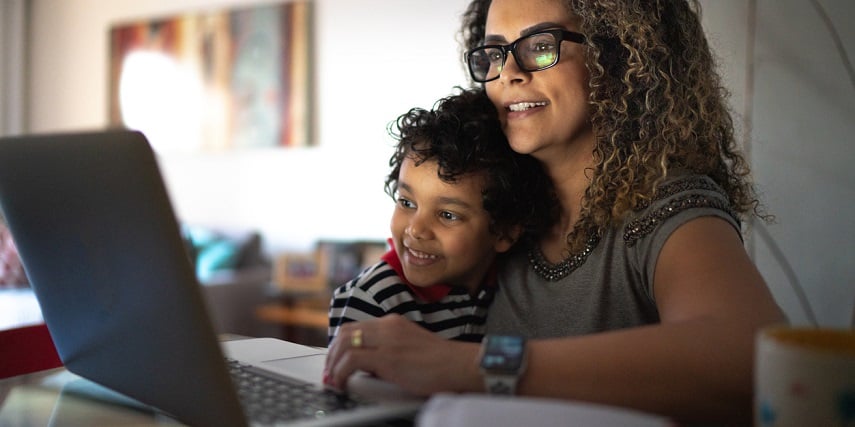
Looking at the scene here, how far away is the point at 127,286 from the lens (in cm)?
79

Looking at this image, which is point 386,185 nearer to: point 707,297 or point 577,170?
point 577,170

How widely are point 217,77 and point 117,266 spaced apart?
4.99 metres

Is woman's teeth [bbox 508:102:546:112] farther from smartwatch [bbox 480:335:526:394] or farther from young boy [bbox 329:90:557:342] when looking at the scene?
smartwatch [bbox 480:335:526:394]

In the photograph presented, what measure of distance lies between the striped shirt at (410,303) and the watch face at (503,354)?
0.51 meters

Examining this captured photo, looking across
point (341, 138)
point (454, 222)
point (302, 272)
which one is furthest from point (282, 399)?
point (341, 138)

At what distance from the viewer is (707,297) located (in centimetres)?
90

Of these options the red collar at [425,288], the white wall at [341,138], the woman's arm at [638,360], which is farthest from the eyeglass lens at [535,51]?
the white wall at [341,138]

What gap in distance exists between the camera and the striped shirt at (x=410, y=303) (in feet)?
4.33

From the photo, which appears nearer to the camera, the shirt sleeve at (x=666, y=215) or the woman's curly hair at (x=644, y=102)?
the shirt sleeve at (x=666, y=215)

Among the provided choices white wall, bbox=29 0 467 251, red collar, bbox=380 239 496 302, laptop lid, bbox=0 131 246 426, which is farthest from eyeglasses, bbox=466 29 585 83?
white wall, bbox=29 0 467 251

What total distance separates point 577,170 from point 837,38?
1.23 metres

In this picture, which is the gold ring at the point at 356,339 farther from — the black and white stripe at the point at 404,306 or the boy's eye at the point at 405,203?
the boy's eye at the point at 405,203

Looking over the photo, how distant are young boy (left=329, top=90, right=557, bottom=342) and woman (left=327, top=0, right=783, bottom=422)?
1.6 inches

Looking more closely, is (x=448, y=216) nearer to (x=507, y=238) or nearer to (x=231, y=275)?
(x=507, y=238)
